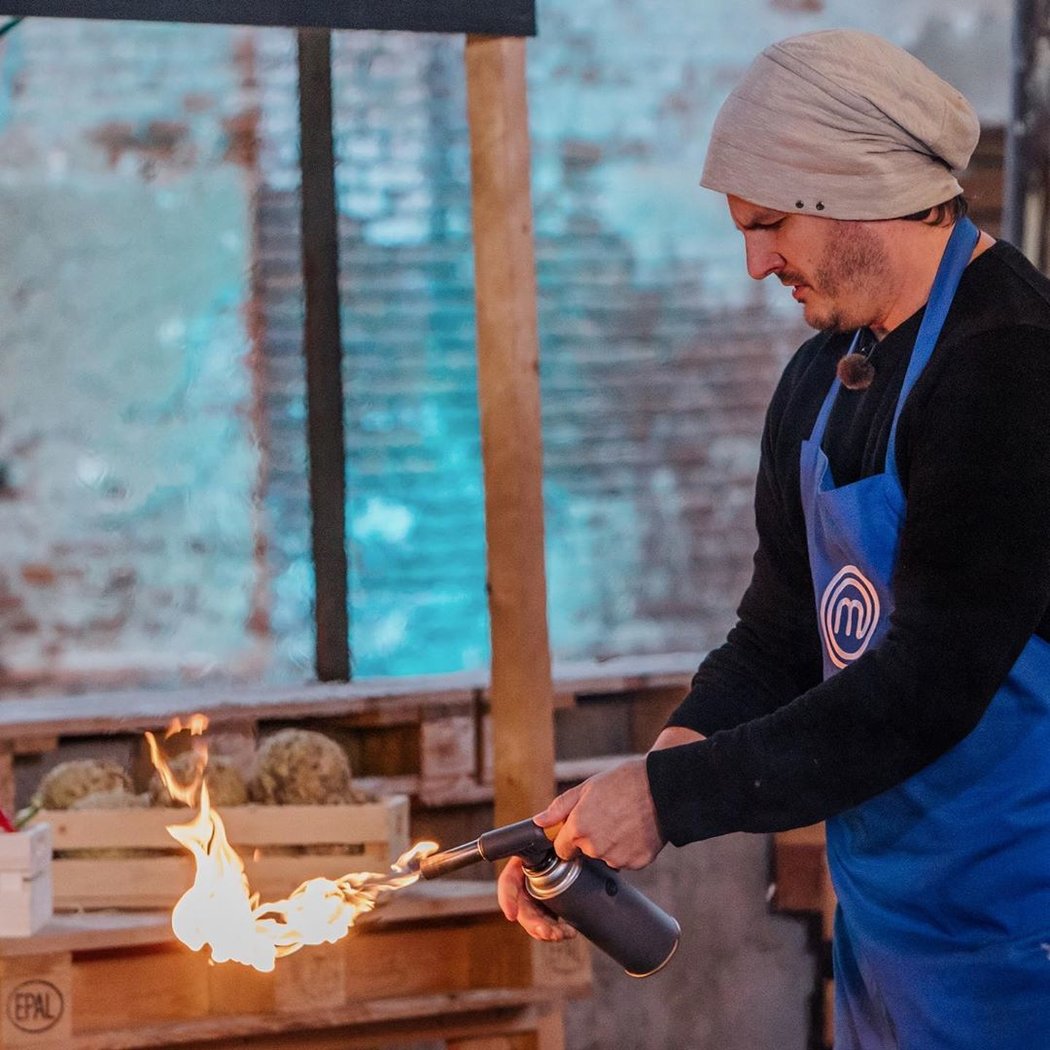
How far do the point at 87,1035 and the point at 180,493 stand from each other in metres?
1.45

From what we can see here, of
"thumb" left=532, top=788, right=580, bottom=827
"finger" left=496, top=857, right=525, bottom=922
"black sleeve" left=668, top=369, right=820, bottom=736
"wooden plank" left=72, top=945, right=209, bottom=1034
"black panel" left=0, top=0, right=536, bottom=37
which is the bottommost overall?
"wooden plank" left=72, top=945, right=209, bottom=1034

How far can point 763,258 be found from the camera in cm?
203

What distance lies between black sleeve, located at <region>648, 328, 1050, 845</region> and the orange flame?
0.48m

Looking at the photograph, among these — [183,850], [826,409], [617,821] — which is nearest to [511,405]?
[183,850]

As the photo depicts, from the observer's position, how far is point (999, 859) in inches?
76.1

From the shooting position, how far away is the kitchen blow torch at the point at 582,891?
195 centimetres

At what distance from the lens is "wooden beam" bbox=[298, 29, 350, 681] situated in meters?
4.22

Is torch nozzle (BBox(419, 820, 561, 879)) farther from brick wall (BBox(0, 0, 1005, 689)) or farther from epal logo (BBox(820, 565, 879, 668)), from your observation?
brick wall (BBox(0, 0, 1005, 689))

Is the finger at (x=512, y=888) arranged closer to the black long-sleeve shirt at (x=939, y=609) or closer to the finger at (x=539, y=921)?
the finger at (x=539, y=921)

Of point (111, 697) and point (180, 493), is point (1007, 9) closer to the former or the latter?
point (180, 493)

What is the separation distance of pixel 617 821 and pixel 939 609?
0.43m

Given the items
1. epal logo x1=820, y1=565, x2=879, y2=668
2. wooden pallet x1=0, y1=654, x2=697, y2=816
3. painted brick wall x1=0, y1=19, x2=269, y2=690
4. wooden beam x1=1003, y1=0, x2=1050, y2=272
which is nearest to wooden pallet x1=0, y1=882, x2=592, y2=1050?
wooden pallet x1=0, y1=654, x2=697, y2=816

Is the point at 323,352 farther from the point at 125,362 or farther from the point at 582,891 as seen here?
the point at 582,891

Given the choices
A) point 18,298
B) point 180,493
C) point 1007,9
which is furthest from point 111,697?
point 1007,9
